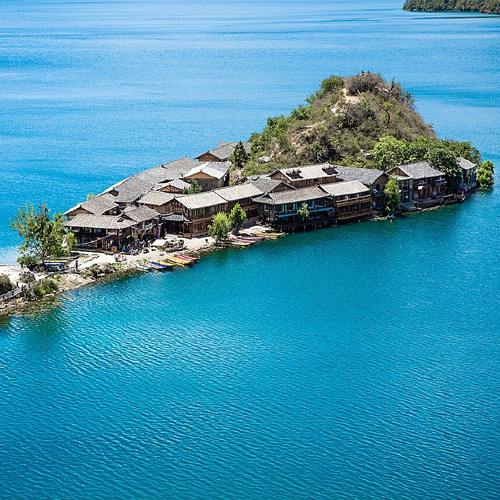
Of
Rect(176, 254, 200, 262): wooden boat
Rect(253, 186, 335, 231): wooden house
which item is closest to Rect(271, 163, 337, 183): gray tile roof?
Rect(253, 186, 335, 231): wooden house

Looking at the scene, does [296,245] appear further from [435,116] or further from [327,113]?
[435,116]

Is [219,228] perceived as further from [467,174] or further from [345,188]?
[467,174]

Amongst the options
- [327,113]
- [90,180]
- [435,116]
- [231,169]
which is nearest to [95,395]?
[231,169]

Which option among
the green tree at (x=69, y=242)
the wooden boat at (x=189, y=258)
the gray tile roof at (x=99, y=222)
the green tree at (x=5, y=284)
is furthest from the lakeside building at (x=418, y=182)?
the green tree at (x=5, y=284)

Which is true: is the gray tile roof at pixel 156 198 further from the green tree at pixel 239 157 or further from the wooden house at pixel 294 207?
the green tree at pixel 239 157

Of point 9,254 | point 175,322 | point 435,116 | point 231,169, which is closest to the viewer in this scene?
point 175,322

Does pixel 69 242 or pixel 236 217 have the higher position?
pixel 236 217

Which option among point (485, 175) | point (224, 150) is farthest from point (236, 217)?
point (485, 175)
